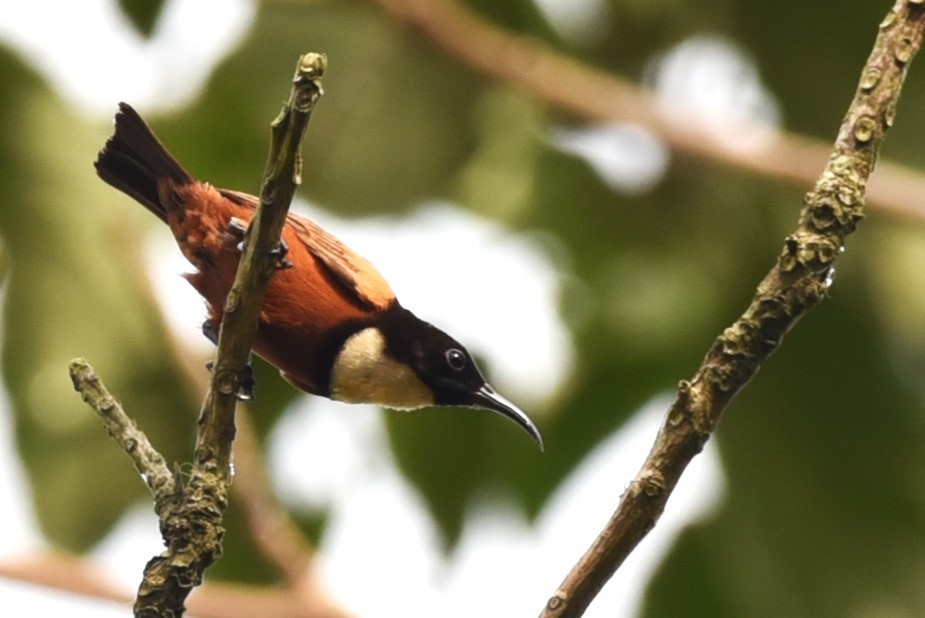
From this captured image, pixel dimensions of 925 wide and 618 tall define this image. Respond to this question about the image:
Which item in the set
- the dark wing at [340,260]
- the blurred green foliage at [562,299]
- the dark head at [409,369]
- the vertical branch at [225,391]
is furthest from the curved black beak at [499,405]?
the blurred green foliage at [562,299]

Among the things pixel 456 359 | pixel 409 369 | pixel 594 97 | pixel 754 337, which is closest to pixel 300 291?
pixel 409 369

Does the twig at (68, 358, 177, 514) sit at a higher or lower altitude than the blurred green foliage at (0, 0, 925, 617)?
lower

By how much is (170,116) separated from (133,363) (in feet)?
3.70

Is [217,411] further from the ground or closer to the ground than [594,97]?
closer to the ground

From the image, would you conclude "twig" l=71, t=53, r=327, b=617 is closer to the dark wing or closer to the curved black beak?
the dark wing

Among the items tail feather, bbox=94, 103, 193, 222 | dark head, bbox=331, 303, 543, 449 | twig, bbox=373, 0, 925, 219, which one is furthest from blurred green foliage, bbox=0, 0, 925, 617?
dark head, bbox=331, 303, 543, 449

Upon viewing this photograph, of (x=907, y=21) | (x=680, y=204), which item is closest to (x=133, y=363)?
(x=680, y=204)

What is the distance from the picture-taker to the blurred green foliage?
5.25 meters

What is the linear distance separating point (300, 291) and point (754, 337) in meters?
1.52

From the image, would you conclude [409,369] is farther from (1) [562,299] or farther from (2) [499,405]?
(1) [562,299]

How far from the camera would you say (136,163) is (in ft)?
11.7

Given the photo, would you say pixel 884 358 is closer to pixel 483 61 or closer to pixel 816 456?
pixel 816 456

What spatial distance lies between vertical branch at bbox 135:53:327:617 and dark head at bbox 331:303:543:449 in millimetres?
1106

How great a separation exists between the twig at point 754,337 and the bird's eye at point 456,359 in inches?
61.1
